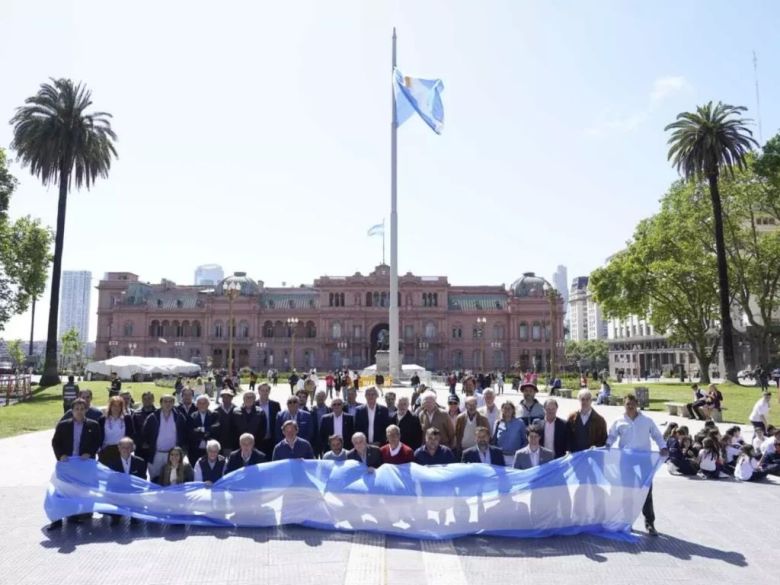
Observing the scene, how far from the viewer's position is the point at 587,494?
29.2ft

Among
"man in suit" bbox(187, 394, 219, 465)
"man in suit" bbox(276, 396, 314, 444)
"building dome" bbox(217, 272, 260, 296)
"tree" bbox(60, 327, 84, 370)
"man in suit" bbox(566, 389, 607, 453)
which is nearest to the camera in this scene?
"man in suit" bbox(566, 389, 607, 453)

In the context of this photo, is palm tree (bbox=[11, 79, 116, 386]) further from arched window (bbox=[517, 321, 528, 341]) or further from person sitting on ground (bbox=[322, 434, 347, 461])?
arched window (bbox=[517, 321, 528, 341])

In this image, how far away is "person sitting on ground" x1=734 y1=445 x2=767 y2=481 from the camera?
42.1 ft

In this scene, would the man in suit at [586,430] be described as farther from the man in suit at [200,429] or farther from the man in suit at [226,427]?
the man in suit at [200,429]

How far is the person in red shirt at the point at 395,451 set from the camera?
9555mm

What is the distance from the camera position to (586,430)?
9.64m

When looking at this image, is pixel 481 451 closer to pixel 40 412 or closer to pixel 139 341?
pixel 40 412

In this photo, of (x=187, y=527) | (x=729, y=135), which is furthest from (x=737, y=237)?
(x=187, y=527)

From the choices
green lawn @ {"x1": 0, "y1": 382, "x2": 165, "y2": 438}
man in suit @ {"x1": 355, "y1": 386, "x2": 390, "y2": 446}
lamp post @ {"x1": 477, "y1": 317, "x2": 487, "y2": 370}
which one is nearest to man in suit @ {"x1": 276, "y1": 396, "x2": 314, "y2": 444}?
man in suit @ {"x1": 355, "y1": 386, "x2": 390, "y2": 446}

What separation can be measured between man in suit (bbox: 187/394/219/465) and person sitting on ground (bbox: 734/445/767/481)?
10.2 m

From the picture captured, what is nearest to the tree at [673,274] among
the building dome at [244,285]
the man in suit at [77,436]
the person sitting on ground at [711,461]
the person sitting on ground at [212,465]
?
the person sitting on ground at [711,461]

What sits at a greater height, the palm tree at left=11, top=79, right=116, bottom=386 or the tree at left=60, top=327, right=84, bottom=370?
the palm tree at left=11, top=79, right=116, bottom=386

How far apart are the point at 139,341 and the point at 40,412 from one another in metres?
78.1

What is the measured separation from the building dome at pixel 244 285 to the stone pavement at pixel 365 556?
93623 millimetres
